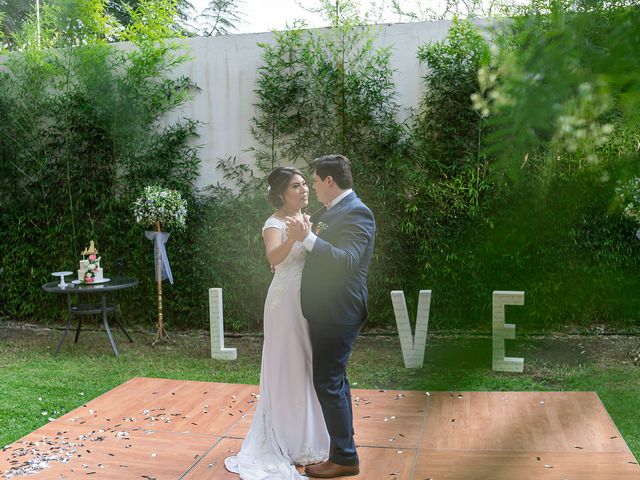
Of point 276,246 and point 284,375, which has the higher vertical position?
point 276,246

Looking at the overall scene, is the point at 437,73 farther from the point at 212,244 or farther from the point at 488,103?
the point at 488,103

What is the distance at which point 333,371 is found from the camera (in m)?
2.63

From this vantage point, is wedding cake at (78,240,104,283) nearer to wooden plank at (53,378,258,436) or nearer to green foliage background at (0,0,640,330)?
green foliage background at (0,0,640,330)

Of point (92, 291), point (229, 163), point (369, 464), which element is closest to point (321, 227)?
point (369, 464)

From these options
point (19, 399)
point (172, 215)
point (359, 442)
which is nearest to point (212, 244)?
point (172, 215)

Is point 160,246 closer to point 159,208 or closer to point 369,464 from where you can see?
point 159,208

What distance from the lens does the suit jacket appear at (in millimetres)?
2504

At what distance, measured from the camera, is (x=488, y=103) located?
11.2 inches

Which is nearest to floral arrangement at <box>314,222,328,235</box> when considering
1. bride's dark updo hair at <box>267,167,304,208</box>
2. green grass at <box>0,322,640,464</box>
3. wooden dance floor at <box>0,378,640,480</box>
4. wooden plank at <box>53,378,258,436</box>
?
bride's dark updo hair at <box>267,167,304,208</box>

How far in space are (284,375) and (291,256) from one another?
18.3 inches

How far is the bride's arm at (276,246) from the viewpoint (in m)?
2.57

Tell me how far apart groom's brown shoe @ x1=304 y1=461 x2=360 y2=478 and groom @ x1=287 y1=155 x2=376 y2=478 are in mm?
33

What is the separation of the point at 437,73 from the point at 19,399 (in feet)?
12.0

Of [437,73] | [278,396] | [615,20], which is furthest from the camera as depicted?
[437,73]
